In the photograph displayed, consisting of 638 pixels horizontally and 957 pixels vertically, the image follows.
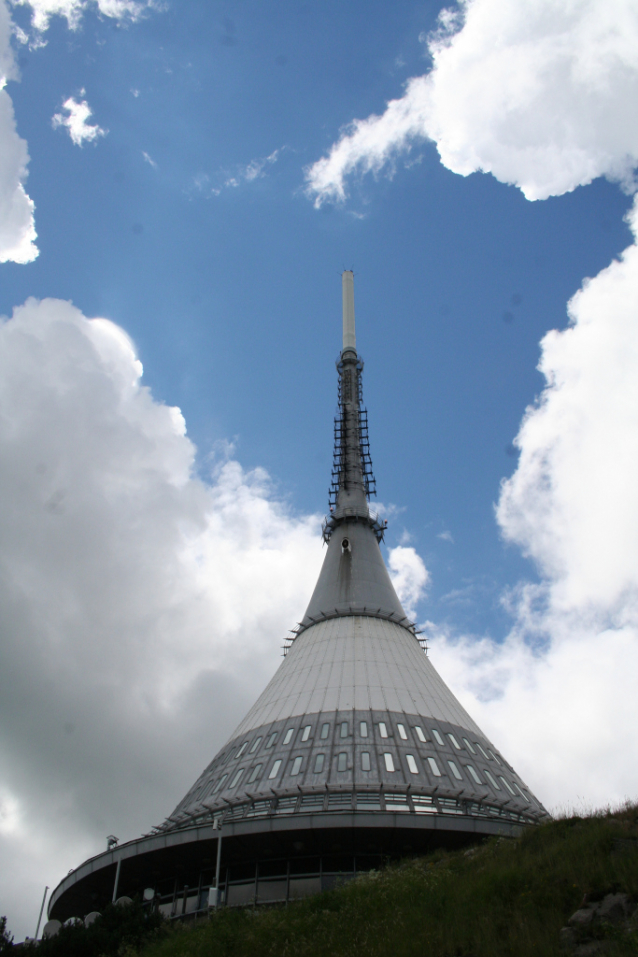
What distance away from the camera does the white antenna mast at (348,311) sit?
69375mm

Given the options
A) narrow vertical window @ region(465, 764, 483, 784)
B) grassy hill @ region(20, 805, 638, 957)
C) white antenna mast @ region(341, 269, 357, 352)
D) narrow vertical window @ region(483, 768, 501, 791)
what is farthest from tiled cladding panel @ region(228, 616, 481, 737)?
white antenna mast @ region(341, 269, 357, 352)

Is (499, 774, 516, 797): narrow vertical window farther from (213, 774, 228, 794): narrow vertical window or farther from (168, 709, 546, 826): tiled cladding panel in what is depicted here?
(213, 774, 228, 794): narrow vertical window

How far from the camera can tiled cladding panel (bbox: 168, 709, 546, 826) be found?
3078 centimetres

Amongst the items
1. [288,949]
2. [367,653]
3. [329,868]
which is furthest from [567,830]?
[367,653]

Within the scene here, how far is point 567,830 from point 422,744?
542 inches

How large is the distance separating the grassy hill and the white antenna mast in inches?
2072

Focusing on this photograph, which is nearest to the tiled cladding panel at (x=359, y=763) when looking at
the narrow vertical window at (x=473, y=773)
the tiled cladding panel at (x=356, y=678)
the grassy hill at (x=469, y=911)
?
the narrow vertical window at (x=473, y=773)

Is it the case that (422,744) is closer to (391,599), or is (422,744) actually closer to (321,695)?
(321,695)

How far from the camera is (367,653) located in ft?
136

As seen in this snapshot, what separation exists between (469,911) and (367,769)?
14.9m

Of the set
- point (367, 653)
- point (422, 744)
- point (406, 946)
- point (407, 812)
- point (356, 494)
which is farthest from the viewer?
point (356, 494)

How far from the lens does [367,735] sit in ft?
110

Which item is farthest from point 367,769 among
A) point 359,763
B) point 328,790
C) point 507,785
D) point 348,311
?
point 348,311

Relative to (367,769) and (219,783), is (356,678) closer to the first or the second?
(367,769)
